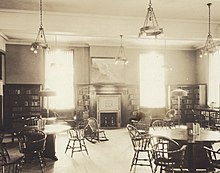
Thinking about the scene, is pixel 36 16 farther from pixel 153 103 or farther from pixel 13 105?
pixel 153 103

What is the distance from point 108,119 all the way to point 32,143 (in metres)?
7.89

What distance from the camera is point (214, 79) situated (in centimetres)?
1309

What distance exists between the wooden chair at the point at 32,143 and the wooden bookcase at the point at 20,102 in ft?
21.3

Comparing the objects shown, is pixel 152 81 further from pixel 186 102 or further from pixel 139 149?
pixel 139 149

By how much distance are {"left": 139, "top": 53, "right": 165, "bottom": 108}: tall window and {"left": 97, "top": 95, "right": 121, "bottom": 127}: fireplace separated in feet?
4.82

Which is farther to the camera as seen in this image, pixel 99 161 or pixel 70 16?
pixel 70 16

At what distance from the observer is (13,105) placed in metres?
12.7

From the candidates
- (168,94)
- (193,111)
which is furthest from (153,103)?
(193,111)

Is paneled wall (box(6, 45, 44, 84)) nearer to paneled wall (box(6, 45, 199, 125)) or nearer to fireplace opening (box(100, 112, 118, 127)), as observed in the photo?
paneled wall (box(6, 45, 199, 125))

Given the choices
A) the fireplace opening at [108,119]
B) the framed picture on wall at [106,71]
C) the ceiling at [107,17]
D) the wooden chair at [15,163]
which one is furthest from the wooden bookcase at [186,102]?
the wooden chair at [15,163]

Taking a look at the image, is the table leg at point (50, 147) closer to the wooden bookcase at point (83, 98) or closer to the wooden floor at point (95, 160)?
the wooden floor at point (95, 160)

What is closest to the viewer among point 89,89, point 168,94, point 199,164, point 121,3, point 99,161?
point 199,164

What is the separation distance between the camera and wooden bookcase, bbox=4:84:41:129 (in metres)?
12.6

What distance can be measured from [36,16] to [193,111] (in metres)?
8.90
